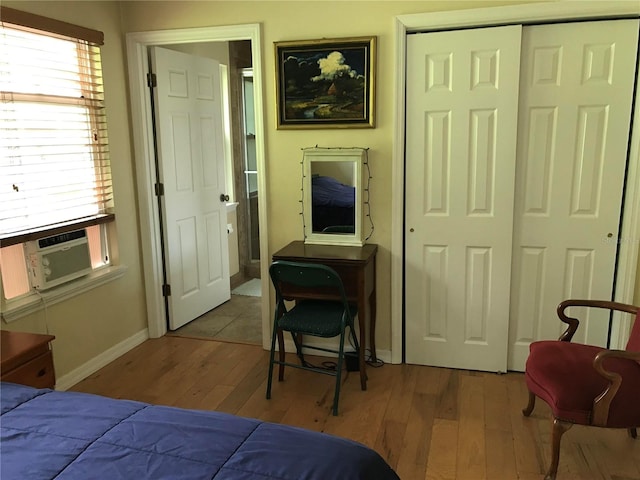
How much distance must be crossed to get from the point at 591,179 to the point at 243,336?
8.39 feet

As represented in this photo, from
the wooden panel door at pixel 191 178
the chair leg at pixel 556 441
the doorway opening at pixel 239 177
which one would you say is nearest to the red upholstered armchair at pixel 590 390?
the chair leg at pixel 556 441

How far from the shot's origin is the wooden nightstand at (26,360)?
2.11 m

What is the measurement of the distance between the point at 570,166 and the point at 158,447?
103 inches

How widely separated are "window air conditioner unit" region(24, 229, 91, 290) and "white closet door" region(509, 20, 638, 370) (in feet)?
8.61

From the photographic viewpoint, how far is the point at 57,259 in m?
2.97

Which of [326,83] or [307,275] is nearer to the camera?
[307,275]

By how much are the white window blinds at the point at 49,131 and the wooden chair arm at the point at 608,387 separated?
282cm

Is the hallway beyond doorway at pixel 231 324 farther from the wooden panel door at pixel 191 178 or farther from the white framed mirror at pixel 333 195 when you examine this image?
the white framed mirror at pixel 333 195

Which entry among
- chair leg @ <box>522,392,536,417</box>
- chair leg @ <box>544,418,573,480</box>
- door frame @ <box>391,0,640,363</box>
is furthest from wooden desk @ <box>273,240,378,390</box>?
chair leg @ <box>544,418,573,480</box>

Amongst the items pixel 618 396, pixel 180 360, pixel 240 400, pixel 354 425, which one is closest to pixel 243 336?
pixel 180 360

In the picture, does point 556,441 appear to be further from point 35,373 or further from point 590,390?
point 35,373

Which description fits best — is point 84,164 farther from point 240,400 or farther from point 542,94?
point 542,94

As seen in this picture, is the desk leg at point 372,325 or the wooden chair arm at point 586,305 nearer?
the wooden chair arm at point 586,305

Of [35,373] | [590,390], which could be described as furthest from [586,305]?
[35,373]
